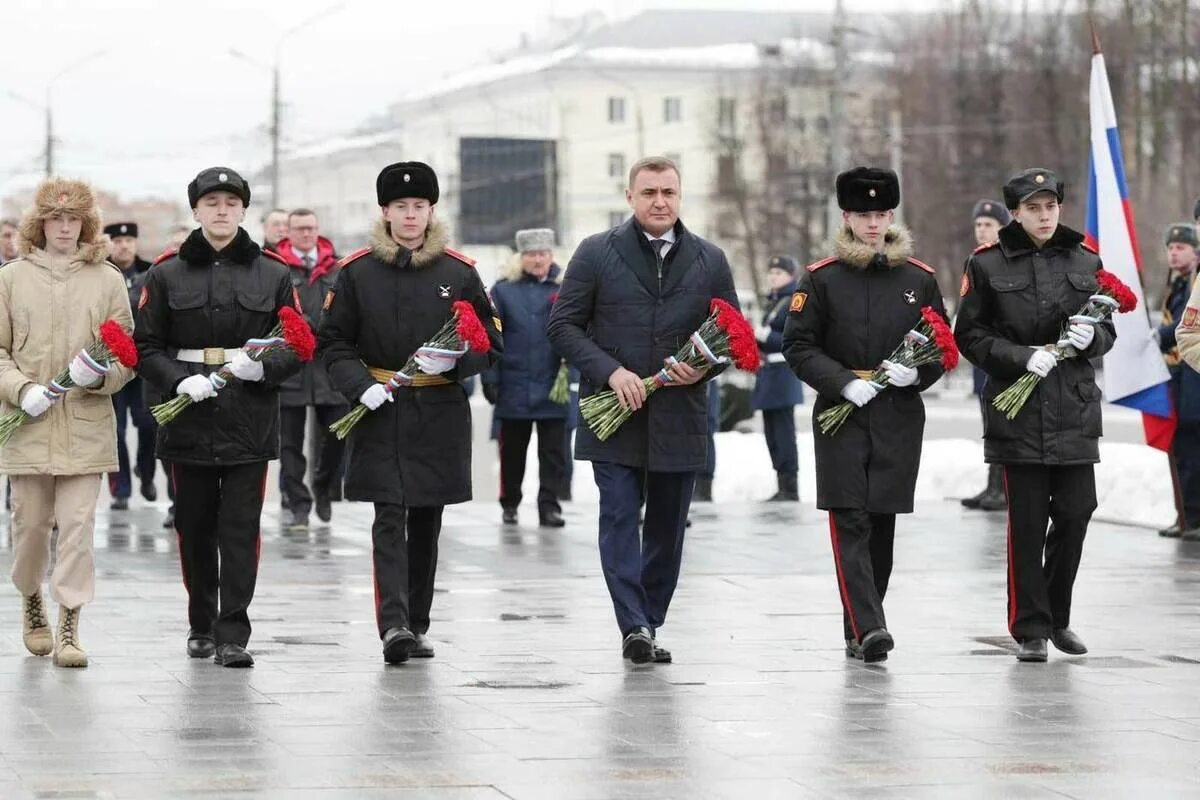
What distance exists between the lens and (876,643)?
945 cm

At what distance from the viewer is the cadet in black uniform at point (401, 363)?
9.52 metres

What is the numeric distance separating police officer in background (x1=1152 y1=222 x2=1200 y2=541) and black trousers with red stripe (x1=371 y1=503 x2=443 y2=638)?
21.3ft

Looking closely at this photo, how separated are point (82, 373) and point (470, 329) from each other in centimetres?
147

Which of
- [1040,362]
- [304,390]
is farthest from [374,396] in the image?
[304,390]

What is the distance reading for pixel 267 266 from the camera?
9.55 metres

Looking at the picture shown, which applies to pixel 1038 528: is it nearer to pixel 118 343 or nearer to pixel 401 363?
pixel 401 363

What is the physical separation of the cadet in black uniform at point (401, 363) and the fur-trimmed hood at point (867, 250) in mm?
1401

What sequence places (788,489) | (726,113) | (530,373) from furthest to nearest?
(726,113) < (788,489) < (530,373)

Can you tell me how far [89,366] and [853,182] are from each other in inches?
119

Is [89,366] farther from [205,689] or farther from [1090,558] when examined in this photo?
[1090,558]

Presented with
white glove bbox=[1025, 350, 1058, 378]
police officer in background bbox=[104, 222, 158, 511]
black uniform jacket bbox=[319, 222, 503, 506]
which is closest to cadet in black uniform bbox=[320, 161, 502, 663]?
black uniform jacket bbox=[319, 222, 503, 506]

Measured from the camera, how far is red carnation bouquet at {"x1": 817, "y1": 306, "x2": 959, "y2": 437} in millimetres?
9305

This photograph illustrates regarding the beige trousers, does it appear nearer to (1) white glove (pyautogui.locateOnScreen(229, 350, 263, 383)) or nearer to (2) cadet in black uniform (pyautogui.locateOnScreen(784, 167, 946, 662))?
(1) white glove (pyautogui.locateOnScreen(229, 350, 263, 383))

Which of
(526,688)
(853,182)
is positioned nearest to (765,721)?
(526,688)
